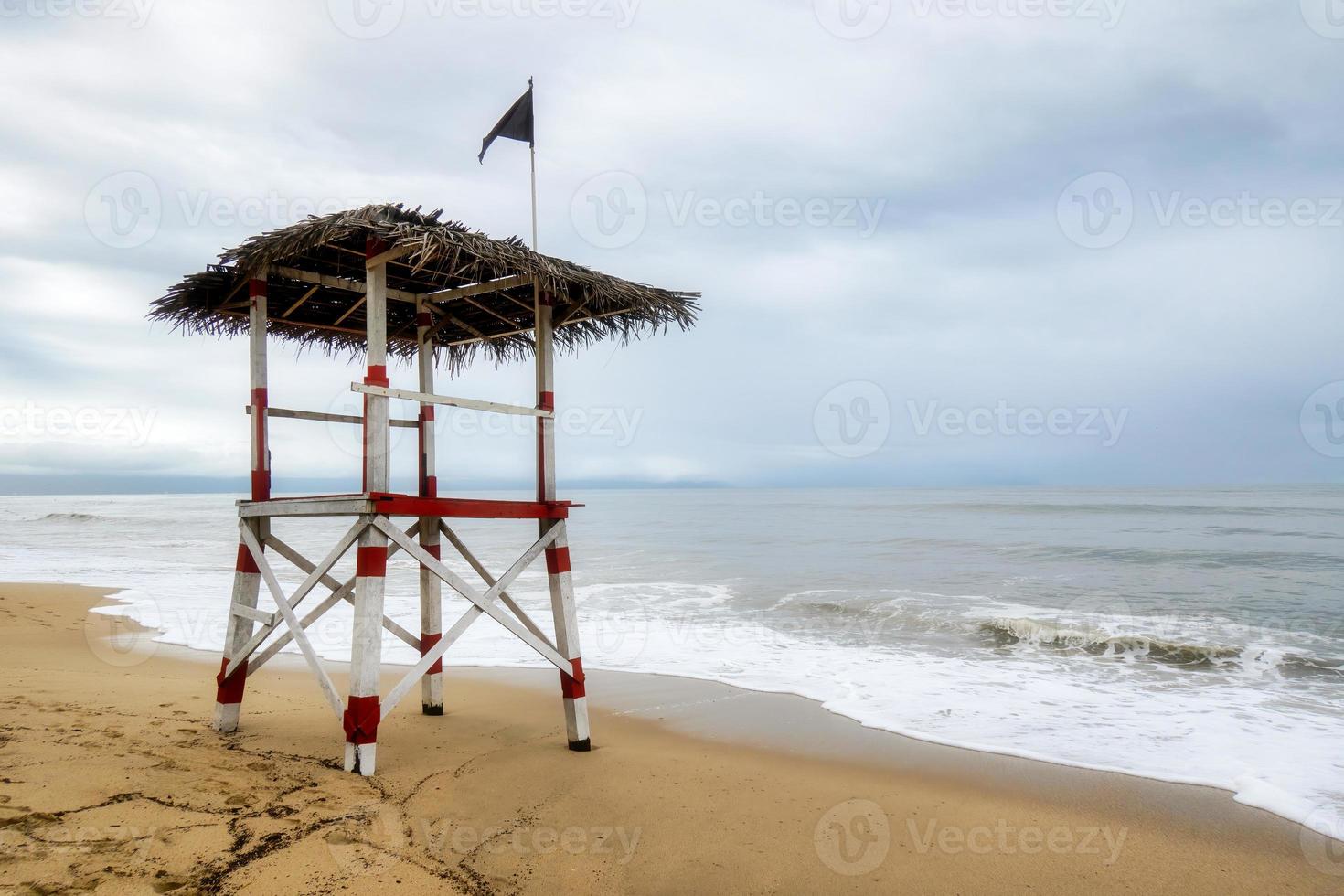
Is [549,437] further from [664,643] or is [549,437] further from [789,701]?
[664,643]

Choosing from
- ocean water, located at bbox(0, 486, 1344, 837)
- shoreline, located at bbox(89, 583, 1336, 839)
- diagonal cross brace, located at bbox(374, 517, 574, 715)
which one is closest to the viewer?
diagonal cross brace, located at bbox(374, 517, 574, 715)

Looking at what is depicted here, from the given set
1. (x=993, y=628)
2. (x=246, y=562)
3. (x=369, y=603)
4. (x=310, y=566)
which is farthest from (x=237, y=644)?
(x=993, y=628)

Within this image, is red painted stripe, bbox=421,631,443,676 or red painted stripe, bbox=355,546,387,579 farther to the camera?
red painted stripe, bbox=421,631,443,676

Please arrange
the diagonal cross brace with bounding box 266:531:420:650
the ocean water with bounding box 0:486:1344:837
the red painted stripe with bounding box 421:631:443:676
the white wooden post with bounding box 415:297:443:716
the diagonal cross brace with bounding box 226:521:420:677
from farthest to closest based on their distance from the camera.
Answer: the ocean water with bounding box 0:486:1344:837 → the white wooden post with bounding box 415:297:443:716 → the red painted stripe with bounding box 421:631:443:676 → the diagonal cross brace with bounding box 266:531:420:650 → the diagonal cross brace with bounding box 226:521:420:677

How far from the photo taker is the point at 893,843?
505cm

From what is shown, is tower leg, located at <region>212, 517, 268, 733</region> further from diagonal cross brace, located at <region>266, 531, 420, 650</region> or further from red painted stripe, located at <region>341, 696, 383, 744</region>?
red painted stripe, located at <region>341, 696, 383, 744</region>

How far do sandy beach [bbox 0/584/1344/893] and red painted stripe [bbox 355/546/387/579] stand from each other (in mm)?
1413

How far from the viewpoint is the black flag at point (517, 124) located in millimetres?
6969

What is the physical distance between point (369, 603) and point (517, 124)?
4351 mm

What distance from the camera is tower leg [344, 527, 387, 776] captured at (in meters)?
5.41

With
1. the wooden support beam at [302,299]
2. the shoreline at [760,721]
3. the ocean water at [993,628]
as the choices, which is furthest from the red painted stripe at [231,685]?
the ocean water at [993,628]

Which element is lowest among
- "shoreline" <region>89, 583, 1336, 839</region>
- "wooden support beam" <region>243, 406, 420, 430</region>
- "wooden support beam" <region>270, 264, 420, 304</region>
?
"shoreline" <region>89, 583, 1336, 839</region>

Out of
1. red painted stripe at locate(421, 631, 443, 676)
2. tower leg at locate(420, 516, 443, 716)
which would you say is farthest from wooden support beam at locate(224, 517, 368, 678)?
red painted stripe at locate(421, 631, 443, 676)

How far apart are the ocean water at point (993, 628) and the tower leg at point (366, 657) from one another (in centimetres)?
500
